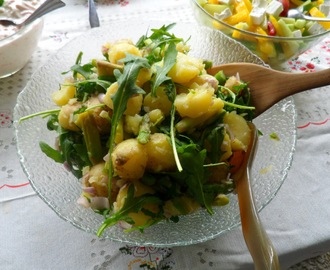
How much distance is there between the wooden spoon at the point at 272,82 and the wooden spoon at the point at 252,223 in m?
0.11

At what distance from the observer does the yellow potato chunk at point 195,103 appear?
799 mm

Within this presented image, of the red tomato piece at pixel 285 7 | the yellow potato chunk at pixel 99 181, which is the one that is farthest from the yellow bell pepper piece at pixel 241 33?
the yellow potato chunk at pixel 99 181

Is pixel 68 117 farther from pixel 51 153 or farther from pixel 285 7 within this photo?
pixel 285 7

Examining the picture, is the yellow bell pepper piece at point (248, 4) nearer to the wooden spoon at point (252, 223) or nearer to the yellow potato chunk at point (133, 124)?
the wooden spoon at point (252, 223)

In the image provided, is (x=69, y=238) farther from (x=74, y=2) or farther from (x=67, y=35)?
(x=74, y=2)

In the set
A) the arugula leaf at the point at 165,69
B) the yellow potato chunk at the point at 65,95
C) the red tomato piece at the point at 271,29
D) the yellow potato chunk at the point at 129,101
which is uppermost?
the arugula leaf at the point at 165,69

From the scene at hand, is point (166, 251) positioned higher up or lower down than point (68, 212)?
lower down

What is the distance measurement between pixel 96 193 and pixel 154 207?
4.7 inches

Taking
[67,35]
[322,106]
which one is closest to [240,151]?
[322,106]

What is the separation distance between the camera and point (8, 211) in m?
0.96

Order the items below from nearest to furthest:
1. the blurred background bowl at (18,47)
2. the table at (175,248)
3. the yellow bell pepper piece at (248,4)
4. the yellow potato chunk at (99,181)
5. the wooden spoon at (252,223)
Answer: the wooden spoon at (252,223) < the yellow potato chunk at (99,181) < the table at (175,248) < the blurred background bowl at (18,47) < the yellow bell pepper piece at (248,4)

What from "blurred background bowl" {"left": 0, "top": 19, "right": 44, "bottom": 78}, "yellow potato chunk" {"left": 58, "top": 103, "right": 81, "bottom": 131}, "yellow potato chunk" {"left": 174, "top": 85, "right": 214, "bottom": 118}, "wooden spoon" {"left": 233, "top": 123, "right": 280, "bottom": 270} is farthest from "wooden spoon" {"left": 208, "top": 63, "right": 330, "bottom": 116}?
"blurred background bowl" {"left": 0, "top": 19, "right": 44, "bottom": 78}

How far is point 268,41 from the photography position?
1.20m

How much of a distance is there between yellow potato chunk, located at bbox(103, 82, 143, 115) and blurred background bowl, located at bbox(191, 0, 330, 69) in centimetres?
51
